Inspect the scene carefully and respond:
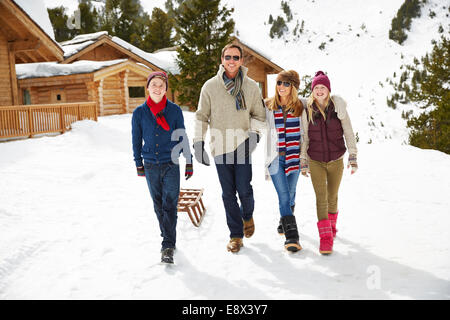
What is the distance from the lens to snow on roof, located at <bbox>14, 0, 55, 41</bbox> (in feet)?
39.4

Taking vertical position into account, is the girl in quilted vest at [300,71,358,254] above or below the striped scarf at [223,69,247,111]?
below

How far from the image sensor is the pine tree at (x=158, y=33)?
38375 millimetres

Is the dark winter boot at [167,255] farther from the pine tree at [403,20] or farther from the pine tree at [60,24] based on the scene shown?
the pine tree at [403,20]

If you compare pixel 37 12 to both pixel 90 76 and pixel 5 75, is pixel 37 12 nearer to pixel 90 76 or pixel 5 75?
pixel 5 75

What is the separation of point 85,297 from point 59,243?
1.76 m

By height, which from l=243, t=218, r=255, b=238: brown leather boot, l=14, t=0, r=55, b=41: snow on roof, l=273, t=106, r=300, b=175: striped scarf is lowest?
l=243, t=218, r=255, b=238: brown leather boot

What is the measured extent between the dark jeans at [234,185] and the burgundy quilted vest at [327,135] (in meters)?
0.77

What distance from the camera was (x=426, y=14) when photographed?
4372 centimetres

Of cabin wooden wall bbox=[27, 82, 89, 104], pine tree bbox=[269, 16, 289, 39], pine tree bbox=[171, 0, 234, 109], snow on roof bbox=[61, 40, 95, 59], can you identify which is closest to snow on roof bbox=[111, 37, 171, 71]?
snow on roof bbox=[61, 40, 95, 59]

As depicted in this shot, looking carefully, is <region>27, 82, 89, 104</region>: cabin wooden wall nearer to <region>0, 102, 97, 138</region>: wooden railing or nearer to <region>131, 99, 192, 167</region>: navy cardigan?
<region>0, 102, 97, 138</region>: wooden railing

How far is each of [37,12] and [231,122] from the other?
12.5 meters

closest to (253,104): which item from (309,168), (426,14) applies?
(309,168)

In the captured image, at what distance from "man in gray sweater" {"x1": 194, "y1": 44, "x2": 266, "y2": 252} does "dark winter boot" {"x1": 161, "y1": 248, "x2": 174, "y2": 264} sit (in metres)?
0.67
